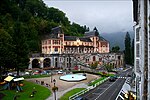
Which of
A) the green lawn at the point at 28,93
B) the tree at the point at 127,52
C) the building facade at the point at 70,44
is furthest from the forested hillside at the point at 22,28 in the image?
the tree at the point at 127,52

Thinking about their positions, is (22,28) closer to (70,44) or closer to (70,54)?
(70,54)

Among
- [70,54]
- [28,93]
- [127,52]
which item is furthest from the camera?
[127,52]

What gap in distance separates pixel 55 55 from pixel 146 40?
7753 centimetres

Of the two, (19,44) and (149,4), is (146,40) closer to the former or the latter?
(149,4)

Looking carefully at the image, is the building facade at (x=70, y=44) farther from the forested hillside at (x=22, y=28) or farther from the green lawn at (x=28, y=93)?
the green lawn at (x=28, y=93)

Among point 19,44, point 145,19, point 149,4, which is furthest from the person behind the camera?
point 19,44

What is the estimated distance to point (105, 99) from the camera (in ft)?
126

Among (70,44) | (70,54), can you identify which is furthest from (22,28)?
(70,44)

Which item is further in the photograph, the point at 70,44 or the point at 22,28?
the point at 70,44

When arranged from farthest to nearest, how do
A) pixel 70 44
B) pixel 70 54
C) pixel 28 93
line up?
pixel 70 44 < pixel 70 54 < pixel 28 93

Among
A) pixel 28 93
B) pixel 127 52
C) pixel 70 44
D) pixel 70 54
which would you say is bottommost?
pixel 28 93

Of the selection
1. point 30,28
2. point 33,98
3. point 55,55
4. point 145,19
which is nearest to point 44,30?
point 30,28

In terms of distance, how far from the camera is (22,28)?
6356 cm

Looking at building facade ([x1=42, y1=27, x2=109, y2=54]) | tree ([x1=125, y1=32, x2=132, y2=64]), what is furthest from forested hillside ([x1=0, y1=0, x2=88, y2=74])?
tree ([x1=125, y1=32, x2=132, y2=64])
